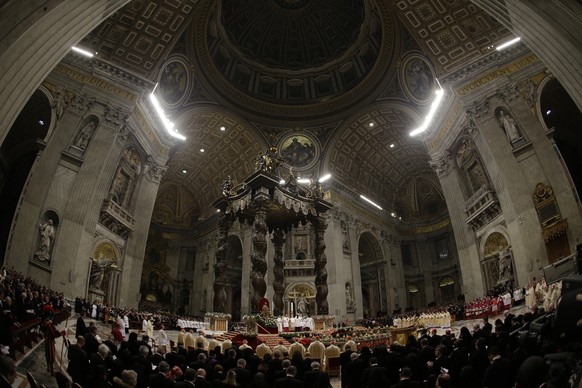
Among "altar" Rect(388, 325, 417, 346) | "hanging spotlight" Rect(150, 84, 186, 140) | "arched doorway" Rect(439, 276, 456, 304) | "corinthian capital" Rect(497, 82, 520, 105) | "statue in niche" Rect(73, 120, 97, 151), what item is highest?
"hanging spotlight" Rect(150, 84, 186, 140)

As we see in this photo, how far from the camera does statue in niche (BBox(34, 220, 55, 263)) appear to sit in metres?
13.1

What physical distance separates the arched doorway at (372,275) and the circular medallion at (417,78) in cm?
1035

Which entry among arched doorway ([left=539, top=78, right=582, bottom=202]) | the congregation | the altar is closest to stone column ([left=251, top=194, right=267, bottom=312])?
the altar

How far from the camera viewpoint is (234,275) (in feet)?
87.5

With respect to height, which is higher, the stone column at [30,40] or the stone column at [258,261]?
the stone column at [30,40]

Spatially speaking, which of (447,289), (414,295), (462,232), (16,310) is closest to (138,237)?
(16,310)

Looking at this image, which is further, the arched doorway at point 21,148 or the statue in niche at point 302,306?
the statue in niche at point 302,306

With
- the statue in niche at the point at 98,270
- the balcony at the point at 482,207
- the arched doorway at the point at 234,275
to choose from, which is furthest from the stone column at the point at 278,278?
the arched doorway at the point at 234,275

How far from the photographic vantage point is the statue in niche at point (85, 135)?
1534cm

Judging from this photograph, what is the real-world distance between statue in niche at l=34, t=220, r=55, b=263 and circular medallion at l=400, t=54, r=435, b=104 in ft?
59.1

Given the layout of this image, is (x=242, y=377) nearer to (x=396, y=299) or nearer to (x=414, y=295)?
(x=396, y=299)

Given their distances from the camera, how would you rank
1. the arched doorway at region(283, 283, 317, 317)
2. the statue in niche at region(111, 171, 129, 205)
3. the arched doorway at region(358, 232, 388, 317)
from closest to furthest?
the statue in niche at region(111, 171, 129, 205), the arched doorway at region(283, 283, 317, 317), the arched doorway at region(358, 232, 388, 317)

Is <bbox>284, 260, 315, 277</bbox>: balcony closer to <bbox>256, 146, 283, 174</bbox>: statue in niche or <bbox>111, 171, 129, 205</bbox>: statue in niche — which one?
<bbox>111, 171, 129, 205</bbox>: statue in niche

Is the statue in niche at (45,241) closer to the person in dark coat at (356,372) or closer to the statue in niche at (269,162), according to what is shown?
the statue in niche at (269,162)
